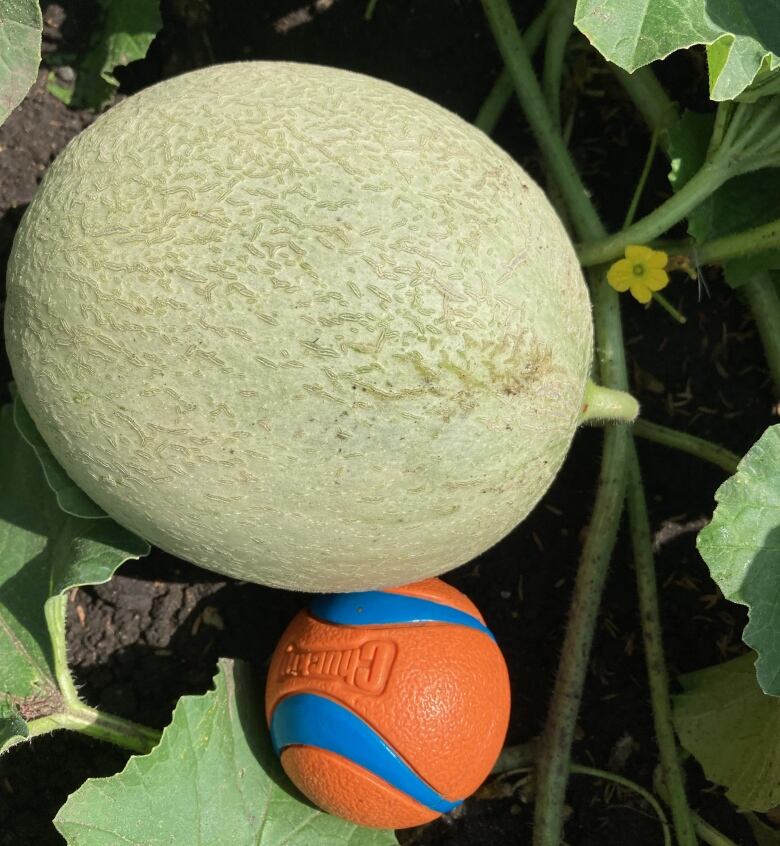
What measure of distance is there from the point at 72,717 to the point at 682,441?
1.64 m

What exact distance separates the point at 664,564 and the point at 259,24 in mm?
1886

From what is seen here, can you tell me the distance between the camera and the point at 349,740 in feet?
5.83

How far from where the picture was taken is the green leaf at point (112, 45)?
7.31 feet

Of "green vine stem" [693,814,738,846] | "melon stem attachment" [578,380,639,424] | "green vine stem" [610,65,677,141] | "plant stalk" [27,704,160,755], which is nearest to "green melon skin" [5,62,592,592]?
"melon stem attachment" [578,380,639,424]

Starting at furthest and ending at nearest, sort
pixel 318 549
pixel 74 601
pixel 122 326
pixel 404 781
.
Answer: pixel 74 601
pixel 404 781
pixel 318 549
pixel 122 326

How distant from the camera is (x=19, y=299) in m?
1.60

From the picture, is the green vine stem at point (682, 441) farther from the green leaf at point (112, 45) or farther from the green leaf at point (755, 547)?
the green leaf at point (112, 45)

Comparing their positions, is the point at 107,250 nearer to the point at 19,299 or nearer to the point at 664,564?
the point at 19,299

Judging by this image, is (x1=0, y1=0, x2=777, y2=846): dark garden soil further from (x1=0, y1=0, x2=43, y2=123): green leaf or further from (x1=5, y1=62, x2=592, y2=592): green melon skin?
(x1=5, y1=62, x2=592, y2=592): green melon skin

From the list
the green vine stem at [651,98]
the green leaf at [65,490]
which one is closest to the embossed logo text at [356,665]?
the green leaf at [65,490]

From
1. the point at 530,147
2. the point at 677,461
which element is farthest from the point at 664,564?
the point at 530,147

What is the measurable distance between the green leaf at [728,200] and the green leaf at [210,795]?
5.04 feet

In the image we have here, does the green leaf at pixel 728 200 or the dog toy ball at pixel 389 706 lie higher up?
the green leaf at pixel 728 200

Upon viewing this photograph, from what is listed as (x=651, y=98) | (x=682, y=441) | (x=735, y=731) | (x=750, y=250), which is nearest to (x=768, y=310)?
(x=750, y=250)
